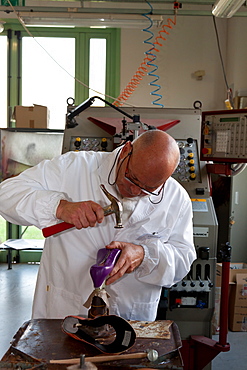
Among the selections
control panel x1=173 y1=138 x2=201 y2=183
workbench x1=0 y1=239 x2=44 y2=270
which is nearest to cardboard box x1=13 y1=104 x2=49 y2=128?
workbench x1=0 y1=239 x2=44 y2=270

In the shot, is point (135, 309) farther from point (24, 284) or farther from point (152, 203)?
point (24, 284)

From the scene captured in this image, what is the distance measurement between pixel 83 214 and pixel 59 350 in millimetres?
380

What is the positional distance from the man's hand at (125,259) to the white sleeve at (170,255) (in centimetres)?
4

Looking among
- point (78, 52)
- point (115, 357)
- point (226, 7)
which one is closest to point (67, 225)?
point (115, 357)

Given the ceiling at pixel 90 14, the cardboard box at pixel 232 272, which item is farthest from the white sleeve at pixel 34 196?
the cardboard box at pixel 232 272

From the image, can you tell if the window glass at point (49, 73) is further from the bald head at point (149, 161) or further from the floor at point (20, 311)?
the bald head at point (149, 161)

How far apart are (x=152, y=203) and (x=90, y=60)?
139 inches

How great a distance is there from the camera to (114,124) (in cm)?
266

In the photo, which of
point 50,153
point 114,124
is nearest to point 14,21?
point 50,153

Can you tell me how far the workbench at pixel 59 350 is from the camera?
1.08 m

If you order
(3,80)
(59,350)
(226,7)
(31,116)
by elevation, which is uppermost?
(226,7)

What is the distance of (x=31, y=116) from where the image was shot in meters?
4.04

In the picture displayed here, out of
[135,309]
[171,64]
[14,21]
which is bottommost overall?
[135,309]

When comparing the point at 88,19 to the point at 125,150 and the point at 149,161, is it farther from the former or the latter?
the point at 149,161
